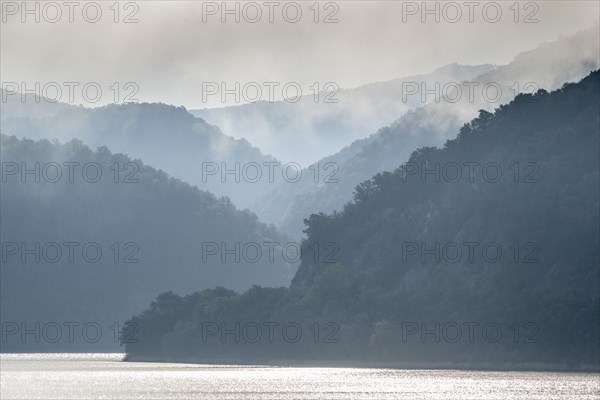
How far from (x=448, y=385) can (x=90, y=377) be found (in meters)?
51.0

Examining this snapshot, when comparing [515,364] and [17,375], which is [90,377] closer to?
[17,375]

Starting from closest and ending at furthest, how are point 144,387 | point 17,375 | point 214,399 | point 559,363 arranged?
point 214,399 < point 144,387 < point 17,375 < point 559,363

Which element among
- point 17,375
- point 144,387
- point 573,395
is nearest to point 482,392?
point 573,395

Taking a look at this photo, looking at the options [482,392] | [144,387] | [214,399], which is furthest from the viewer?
[144,387]

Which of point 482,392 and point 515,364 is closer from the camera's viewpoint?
point 482,392

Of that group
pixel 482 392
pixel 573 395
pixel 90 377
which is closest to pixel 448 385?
pixel 482 392

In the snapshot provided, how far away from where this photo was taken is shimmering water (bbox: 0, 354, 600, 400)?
433 ft

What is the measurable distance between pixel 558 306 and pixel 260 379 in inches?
2016

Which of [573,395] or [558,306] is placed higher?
[558,306]

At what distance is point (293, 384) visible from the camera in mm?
157625

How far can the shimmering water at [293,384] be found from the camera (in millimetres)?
132125

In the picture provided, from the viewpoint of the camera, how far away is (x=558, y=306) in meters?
196

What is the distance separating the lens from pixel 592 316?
18925 centimetres

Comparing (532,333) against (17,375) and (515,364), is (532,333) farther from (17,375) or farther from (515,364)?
(17,375)
